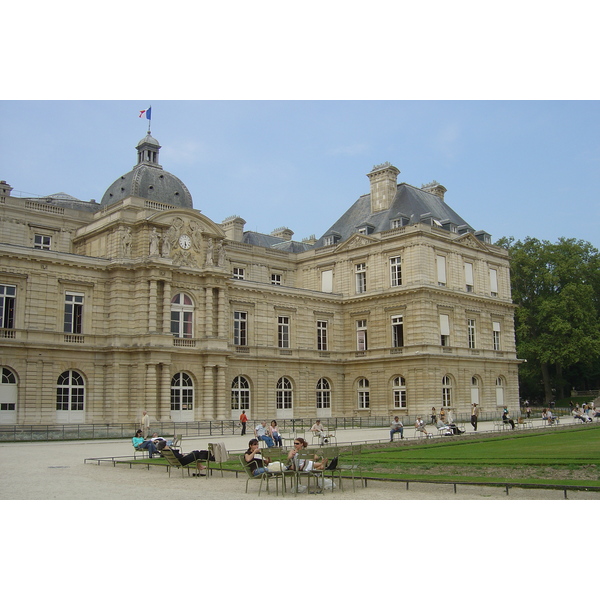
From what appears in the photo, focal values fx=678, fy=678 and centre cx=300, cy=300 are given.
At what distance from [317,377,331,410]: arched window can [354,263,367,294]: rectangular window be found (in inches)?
267

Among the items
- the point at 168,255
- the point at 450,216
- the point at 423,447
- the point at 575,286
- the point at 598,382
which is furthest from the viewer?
the point at 598,382

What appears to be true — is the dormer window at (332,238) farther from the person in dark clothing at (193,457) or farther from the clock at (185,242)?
the person in dark clothing at (193,457)

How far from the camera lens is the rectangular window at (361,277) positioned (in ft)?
156

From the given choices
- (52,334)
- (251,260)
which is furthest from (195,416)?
(251,260)

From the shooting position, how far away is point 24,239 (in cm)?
3981

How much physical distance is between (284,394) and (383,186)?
17.3 meters

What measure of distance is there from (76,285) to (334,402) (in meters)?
19.9

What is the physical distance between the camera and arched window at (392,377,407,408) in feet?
144

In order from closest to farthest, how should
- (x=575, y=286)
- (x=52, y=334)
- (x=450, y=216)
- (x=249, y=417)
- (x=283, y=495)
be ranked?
(x=283, y=495) → (x=52, y=334) → (x=249, y=417) → (x=450, y=216) → (x=575, y=286)

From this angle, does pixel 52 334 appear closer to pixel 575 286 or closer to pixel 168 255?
pixel 168 255

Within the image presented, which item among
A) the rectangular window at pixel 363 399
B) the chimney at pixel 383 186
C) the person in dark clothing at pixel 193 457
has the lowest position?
the person in dark clothing at pixel 193 457

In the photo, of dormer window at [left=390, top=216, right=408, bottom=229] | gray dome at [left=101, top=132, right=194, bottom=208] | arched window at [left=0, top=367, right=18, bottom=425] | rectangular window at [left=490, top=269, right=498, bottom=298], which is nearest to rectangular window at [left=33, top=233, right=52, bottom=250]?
gray dome at [left=101, top=132, right=194, bottom=208]

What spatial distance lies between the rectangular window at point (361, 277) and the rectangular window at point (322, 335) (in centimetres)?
340

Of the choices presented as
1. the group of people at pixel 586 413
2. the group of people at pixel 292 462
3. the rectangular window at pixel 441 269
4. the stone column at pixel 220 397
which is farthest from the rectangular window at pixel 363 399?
the group of people at pixel 292 462
